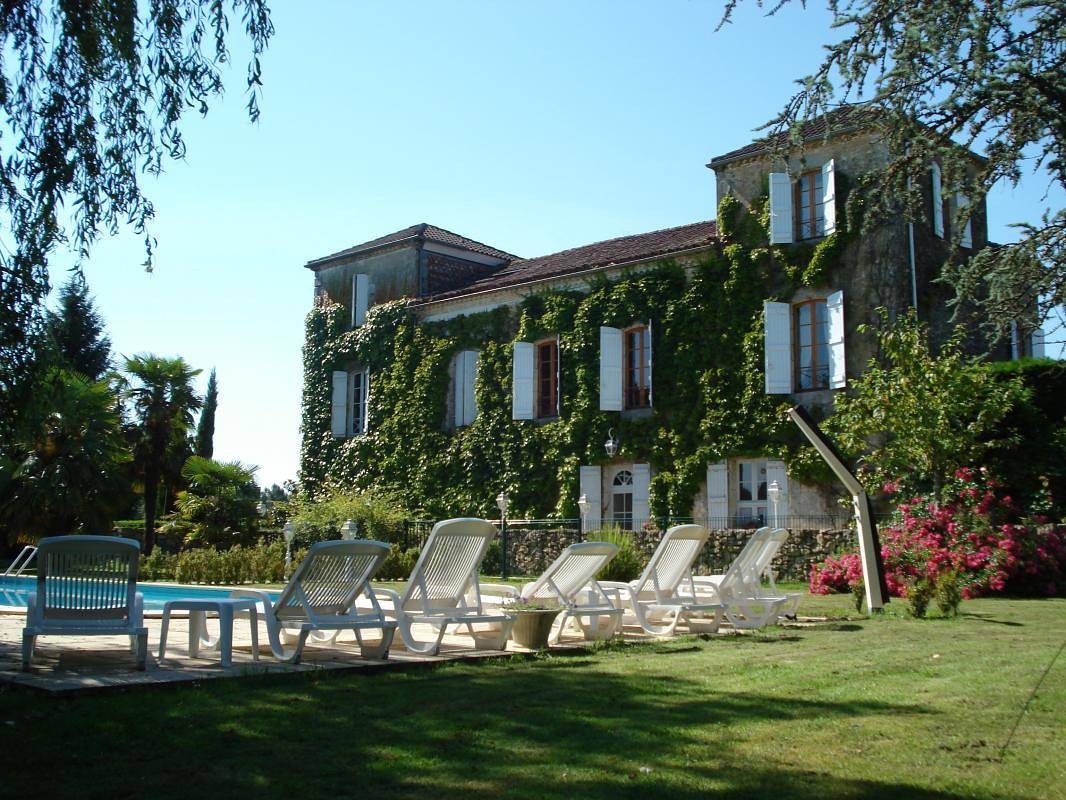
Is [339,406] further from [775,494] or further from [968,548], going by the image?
[968,548]

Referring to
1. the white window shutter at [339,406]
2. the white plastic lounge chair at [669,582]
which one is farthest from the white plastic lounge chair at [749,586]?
the white window shutter at [339,406]

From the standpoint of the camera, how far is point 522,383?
979 inches

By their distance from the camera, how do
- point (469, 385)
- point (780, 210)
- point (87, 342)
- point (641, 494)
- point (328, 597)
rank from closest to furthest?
point (328, 597), point (780, 210), point (641, 494), point (469, 385), point (87, 342)

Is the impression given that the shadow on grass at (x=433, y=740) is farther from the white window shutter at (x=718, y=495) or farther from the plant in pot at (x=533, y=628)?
the white window shutter at (x=718, y=495)

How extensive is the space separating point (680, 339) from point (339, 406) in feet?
37.8

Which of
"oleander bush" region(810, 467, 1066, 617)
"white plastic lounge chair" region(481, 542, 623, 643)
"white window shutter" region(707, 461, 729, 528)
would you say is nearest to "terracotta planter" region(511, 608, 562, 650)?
"white plastic lounge chair" region(481, 542, 623, 643)

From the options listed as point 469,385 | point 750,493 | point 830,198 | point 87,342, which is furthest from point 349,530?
point 87,342

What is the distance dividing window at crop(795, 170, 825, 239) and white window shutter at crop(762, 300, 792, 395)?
1583 mm

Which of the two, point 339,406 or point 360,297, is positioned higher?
point 360,297

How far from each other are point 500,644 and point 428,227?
74.6 ft

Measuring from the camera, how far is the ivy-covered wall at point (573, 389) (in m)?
21.0

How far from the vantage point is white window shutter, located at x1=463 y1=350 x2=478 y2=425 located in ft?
87.3

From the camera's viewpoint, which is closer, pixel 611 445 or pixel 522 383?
pixel 611 445

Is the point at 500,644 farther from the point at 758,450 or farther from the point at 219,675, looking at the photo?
the point at 758,450
